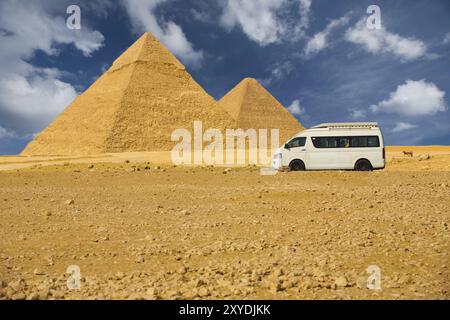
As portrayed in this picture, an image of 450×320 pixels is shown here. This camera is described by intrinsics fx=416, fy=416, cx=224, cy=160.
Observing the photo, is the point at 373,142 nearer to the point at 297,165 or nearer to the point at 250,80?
the point at 297,165

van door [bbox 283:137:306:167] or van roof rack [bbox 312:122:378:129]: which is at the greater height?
van roof rack [bbox 312:122:378:129]

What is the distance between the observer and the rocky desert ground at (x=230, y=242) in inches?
172

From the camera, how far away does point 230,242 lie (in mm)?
6301

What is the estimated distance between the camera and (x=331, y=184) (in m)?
13.1

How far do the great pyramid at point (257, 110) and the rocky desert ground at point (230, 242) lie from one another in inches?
3500

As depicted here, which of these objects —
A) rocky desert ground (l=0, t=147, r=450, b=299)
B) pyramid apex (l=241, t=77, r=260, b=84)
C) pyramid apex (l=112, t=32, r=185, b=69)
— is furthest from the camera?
pyramid apex (l=241, t=77, r=260, b=84)

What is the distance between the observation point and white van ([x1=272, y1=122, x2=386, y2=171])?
56.6 feet

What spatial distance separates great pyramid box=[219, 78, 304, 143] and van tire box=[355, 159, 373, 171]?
82140 mm

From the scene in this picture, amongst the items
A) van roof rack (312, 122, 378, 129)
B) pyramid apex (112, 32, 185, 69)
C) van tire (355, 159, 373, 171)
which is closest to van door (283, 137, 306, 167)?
van roof rack (312, 122, 378, 129)

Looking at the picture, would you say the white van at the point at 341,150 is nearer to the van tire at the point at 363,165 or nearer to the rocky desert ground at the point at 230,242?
the van tire at the point at 363,165

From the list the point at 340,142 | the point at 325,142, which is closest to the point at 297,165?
the point at 325,142

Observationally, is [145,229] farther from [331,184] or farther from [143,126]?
[143,126]

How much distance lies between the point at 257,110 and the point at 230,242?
101500mm

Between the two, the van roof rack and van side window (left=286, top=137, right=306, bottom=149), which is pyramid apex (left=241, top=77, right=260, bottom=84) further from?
van side window (left=286, top=137, right=306, bottom=149)
